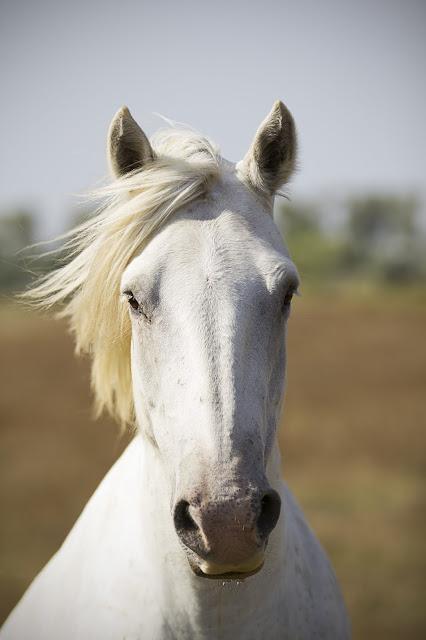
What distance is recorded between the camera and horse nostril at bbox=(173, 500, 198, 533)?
5.87 ft

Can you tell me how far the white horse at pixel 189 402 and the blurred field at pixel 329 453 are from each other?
2.89 ft

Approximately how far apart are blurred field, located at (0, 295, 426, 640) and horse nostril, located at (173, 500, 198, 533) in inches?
59.8

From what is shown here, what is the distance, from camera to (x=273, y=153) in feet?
8.10

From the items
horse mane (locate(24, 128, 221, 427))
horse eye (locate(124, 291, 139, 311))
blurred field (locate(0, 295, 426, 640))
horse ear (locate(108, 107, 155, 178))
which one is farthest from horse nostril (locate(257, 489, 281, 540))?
blurred field (locate(0, 295, 426, 640))

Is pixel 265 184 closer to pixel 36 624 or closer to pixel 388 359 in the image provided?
pixel 36 624

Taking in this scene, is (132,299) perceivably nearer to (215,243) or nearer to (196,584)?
(215,243)

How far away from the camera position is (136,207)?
7.42 ft

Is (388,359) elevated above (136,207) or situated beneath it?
situated beneath

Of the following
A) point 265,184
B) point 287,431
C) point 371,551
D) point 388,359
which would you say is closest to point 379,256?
point 388,359

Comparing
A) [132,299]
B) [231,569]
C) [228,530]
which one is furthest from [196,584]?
[132,299]

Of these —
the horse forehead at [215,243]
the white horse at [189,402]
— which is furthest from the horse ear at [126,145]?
the horse forehead at [215,243]

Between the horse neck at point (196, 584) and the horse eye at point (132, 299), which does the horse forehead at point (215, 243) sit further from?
the horse neck at point (196, 584)

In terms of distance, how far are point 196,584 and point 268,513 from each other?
560 millimetres

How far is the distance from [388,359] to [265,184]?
63.3ft
